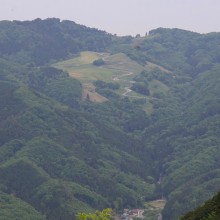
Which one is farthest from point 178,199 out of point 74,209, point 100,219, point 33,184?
point 100,219

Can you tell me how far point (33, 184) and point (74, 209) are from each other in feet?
70.4

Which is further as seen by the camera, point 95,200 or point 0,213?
point 95,200

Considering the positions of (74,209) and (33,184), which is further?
(33,184)

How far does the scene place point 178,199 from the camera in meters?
190

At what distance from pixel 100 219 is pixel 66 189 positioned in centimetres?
12364

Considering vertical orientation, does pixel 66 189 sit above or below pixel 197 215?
below

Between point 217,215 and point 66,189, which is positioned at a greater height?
point 217,215

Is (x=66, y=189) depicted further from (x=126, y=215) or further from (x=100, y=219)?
(x=100, y=219)

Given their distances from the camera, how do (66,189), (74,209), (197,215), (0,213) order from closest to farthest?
(197,215), (0,213), (74,209), (66,189)

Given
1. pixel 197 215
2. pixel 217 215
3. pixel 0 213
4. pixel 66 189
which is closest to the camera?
pixel 217 215

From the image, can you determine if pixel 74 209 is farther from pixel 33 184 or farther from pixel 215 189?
pixel 215 189

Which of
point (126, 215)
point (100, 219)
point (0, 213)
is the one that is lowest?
point (126, 215)

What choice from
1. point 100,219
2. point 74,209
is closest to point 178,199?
point 74,209

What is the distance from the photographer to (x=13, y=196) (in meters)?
189
